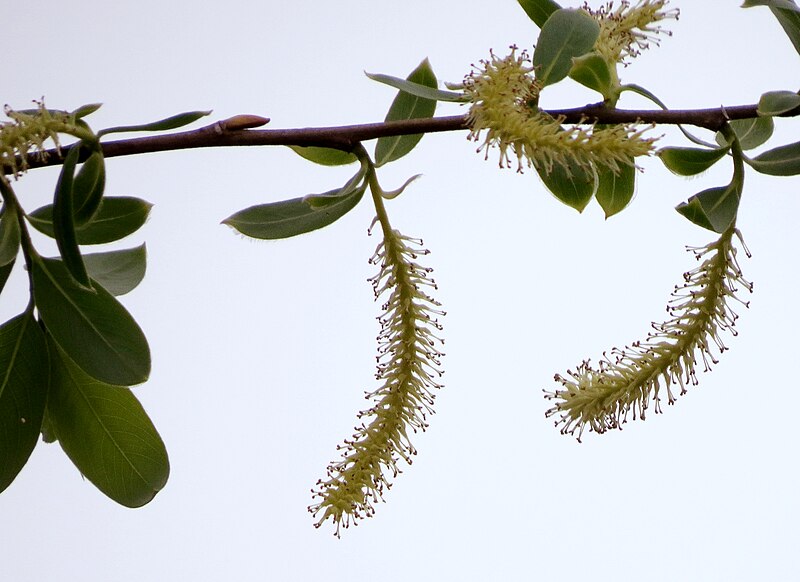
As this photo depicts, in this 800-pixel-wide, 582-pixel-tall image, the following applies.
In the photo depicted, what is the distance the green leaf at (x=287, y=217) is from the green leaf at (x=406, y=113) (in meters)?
0.06

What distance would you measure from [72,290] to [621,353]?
0.32 m

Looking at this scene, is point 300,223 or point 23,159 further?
point 300,223

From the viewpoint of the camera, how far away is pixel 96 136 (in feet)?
1.58

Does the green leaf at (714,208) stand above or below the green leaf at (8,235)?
above

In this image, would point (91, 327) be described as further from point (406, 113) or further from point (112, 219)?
point (406, 113)

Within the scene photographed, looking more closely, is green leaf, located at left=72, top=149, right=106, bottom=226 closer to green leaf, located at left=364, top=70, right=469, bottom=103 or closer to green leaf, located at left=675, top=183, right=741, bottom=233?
green leaf, located at left=364, top=70, right=469, bottom=103

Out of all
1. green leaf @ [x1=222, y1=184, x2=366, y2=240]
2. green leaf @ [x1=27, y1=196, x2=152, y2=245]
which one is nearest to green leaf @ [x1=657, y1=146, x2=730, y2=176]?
green leaf @ [x1=222, y1=184, x2=366, y2=240]

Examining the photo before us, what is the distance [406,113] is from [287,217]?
113mm

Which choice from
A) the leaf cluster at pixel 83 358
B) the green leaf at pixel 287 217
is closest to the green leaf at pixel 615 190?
the green leaf at pixel 287 217

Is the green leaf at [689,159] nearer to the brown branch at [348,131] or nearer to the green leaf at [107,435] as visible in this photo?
the brown branch at [348,131]

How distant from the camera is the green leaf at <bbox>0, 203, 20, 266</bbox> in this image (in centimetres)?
51

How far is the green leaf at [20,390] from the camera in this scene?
54cm

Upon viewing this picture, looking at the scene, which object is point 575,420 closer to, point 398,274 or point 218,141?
point 398,274

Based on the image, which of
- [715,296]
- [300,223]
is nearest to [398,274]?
[300,223]
